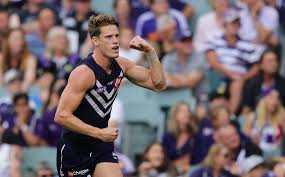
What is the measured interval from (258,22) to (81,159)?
19.0 ft

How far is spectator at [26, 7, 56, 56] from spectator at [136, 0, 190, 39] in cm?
120

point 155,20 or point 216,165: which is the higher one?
point 155,20

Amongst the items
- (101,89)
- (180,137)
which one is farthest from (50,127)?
(101,89)

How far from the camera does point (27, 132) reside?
13438 millimetres

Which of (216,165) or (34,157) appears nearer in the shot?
(216,165)

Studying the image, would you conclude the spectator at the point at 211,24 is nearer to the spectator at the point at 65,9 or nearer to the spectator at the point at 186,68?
the spectator at the point at 186,68

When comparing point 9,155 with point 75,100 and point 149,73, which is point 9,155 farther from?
point 75,100

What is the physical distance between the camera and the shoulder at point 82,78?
352 inches

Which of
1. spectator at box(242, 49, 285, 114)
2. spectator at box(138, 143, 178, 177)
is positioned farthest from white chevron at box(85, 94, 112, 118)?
spectator at box(242, 49, 285, 114)

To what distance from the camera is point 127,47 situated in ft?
47.1

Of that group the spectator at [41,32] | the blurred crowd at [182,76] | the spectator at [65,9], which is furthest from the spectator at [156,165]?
the spectator at [65,9]

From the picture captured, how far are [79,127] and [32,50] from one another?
6155mm

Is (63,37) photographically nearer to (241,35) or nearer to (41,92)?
(41,92)

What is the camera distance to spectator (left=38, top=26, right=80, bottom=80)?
14.2 meters
